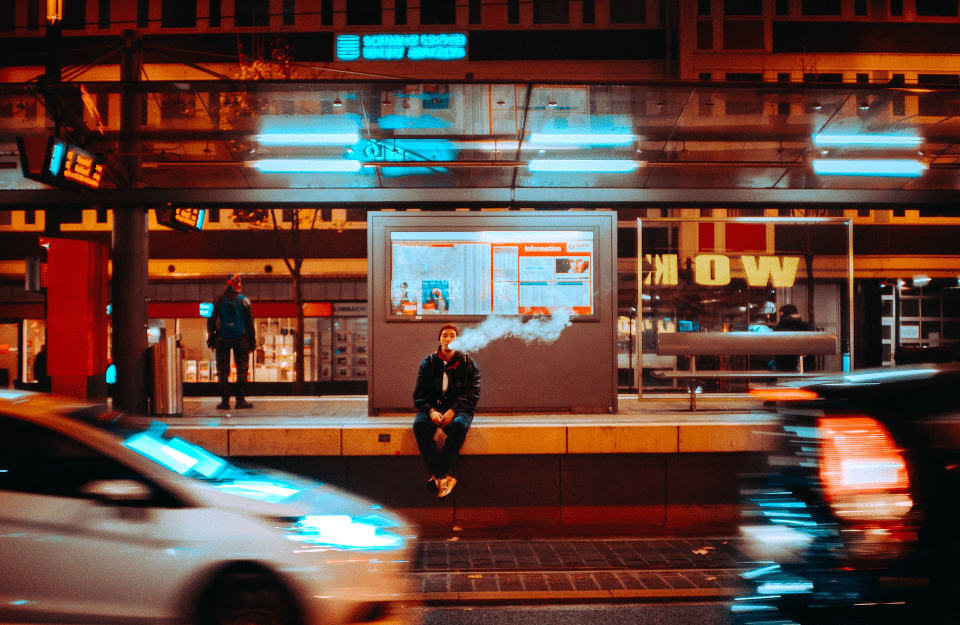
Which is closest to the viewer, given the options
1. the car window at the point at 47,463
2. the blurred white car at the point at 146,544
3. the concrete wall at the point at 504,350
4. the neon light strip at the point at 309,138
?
the blurred white car at the point at 146,544

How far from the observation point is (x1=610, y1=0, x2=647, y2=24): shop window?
75.2ft

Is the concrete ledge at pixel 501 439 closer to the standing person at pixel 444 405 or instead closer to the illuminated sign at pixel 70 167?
the standing person at pixel 444 405

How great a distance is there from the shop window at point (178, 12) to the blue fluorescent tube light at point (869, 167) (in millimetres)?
20786

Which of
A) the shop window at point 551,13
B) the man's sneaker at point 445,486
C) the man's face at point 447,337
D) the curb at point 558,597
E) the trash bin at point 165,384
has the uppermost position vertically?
the shop window at point 551,13

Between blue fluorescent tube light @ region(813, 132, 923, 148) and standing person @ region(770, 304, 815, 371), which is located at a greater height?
blue fluorescent tube light @ region(813, 132, 923, 148)

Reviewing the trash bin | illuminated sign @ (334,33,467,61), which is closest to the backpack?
the trash bin

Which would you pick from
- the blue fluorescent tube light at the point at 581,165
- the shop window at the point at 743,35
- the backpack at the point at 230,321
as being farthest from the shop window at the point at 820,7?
the backpack at the point at 230,321

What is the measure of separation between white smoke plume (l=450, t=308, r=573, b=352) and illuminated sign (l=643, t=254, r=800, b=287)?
1.83 meters

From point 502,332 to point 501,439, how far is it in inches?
66.3

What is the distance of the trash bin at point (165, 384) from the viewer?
9.11 m

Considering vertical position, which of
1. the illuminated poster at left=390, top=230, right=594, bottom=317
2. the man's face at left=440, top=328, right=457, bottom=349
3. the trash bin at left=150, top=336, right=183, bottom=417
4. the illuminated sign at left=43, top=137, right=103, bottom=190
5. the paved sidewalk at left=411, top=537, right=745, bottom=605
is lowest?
the paved sidewalk at left=411, top=537, right=745, bottom=605

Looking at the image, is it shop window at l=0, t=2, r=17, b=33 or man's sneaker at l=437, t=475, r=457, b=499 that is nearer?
man's sneaker at l=437, t=475, r=457, b=499

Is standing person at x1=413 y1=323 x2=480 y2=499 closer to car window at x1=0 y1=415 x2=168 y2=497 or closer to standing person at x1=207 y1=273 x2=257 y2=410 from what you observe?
standing person at x1=207 y1=273 x2=257 y2=410

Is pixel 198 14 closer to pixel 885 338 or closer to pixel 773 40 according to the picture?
pixel 773 40
